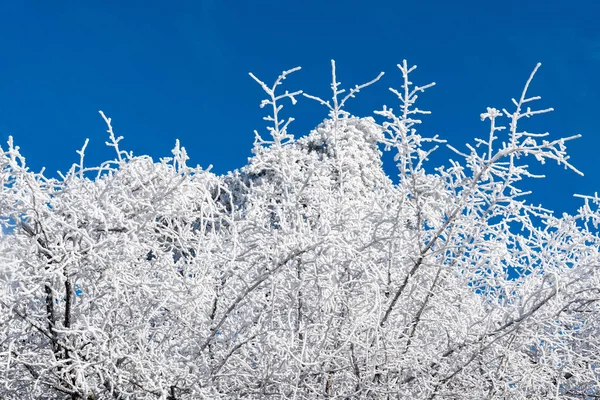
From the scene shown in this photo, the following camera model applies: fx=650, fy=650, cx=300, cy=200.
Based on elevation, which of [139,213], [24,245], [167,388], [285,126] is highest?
[285,126]

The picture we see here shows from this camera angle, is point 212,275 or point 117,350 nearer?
point 117,350

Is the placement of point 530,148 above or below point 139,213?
above

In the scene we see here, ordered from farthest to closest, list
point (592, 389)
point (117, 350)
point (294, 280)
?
1. point (592, 389)
2. point (294, 280)
3. point (117, 350)

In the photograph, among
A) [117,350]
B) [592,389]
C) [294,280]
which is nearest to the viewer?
[117,350]

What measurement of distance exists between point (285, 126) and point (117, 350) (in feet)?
6.14

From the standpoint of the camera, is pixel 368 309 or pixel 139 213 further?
pixel 368 309

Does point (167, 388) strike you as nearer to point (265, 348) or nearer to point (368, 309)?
point (265, 348)

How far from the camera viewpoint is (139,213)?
13.6ft

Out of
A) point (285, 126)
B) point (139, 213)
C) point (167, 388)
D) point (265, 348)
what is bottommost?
point (167, 388)

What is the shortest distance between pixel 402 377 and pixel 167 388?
1.66m

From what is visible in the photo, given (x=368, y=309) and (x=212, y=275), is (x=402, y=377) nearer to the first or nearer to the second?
(x=368, y=309)

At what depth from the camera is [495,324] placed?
4.68 meters

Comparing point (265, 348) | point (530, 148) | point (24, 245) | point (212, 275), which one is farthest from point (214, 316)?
point (530, 148)

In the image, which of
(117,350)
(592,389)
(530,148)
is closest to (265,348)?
(117,350)
